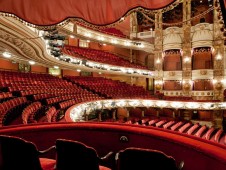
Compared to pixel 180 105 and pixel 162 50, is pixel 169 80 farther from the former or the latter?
pixel 180 105

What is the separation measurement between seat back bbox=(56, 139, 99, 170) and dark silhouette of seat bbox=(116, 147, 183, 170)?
204mm

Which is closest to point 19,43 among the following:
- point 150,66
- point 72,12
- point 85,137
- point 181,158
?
point 72,12

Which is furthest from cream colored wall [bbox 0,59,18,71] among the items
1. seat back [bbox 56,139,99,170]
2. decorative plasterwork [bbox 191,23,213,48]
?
decorative plasterwork [bbox 191,23,213,48]

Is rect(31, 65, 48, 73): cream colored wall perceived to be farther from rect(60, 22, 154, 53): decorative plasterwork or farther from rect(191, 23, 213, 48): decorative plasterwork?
rect(191, 23, 213, 48): decorative plasterwork

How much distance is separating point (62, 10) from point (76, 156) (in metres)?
1.66

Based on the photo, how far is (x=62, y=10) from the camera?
2387 mm

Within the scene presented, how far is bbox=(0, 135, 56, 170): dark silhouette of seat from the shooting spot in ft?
5.01

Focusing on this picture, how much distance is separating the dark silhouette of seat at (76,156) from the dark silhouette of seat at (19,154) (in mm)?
168

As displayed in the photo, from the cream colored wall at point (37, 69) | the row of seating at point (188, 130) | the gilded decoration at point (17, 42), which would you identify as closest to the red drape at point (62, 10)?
the gilded decoration at point (17, 42)

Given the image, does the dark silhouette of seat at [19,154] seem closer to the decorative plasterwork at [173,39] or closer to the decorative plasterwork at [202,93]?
the decorative plasterwork at [202,93]

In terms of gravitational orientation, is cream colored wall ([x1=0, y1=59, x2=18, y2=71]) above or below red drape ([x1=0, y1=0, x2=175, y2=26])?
above

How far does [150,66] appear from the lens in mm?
17281

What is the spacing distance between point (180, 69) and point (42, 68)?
31.3 feet

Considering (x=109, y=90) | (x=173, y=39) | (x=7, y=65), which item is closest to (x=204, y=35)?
(x=173, y=39)
